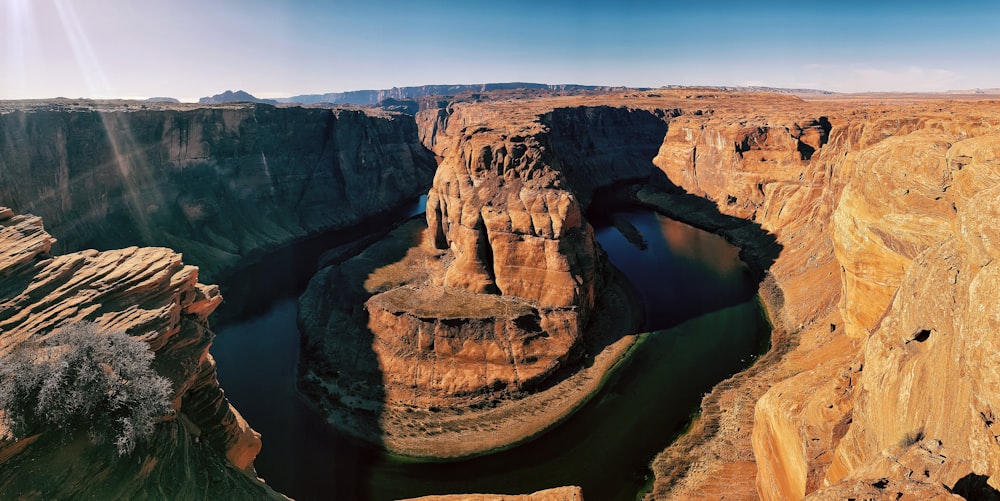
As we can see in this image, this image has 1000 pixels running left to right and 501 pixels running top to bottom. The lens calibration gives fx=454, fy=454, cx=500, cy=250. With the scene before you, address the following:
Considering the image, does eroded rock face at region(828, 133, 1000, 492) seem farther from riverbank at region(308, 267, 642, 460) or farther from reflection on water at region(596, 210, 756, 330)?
reflection on water at region(596, 210, 756, 330)

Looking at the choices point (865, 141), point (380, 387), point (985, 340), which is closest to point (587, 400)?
point (380, 387)

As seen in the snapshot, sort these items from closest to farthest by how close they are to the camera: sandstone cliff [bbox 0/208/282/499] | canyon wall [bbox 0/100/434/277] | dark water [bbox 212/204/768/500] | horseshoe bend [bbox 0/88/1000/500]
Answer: sandstone cliff [bbox 0/208/282/499] < horseshoe bend [bbox 0/88/1000/500] < dark water [bbox 212/204/768/500] < canyon wall [bbox 0/100/434/277]

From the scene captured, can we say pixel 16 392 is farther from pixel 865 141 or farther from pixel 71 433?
pixel 865 141

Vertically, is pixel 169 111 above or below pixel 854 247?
above

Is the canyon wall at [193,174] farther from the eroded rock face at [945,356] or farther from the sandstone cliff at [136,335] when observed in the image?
the eroded rock face at [945,356]

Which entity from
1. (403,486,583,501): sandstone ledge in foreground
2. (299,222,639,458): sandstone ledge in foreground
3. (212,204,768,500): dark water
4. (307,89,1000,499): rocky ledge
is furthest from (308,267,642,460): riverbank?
(403,486,583,501): sandstone ledge in foreground

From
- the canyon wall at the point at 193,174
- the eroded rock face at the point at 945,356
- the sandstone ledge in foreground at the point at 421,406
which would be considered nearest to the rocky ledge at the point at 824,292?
the eroded rock face at the point at 945,356
